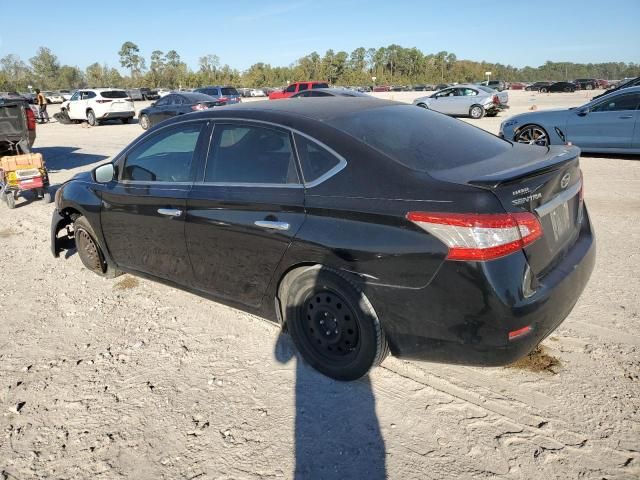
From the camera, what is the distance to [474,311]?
91.4 inches

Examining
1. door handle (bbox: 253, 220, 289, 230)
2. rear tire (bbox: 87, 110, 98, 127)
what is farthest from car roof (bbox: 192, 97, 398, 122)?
rear tire (bbox: 87, 110, 98, 127)

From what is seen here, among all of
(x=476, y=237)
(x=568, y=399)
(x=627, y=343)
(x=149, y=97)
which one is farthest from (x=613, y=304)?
(x=149, y=97)

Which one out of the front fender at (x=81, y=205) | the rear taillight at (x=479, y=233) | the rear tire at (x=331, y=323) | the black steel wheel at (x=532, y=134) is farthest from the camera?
the black steel wheel at (x=532, y=134)

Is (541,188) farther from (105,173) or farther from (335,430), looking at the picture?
(105,173)

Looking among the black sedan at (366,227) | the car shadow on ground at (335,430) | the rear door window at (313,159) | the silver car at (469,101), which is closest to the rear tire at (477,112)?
the silver car at (469,101)

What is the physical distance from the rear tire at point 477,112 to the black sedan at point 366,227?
1936 cm

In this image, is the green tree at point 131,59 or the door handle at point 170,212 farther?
the green tree at point 131,59

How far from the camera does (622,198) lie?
265 inches

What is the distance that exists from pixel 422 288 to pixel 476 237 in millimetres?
367

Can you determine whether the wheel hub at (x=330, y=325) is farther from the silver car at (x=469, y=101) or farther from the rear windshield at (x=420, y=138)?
the silver car at (x=469, y=101)

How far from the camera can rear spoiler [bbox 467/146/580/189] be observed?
236cm

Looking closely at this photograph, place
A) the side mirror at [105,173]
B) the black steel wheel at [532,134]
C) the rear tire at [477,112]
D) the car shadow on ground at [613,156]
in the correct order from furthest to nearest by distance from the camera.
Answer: the rear tire at [477,112]
the black steel wheel at [532,134]
the car shadow on ground at [613,156]
the side mirror at [105,173]

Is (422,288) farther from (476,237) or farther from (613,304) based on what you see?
(613,304)

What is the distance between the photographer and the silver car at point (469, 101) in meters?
21.2
